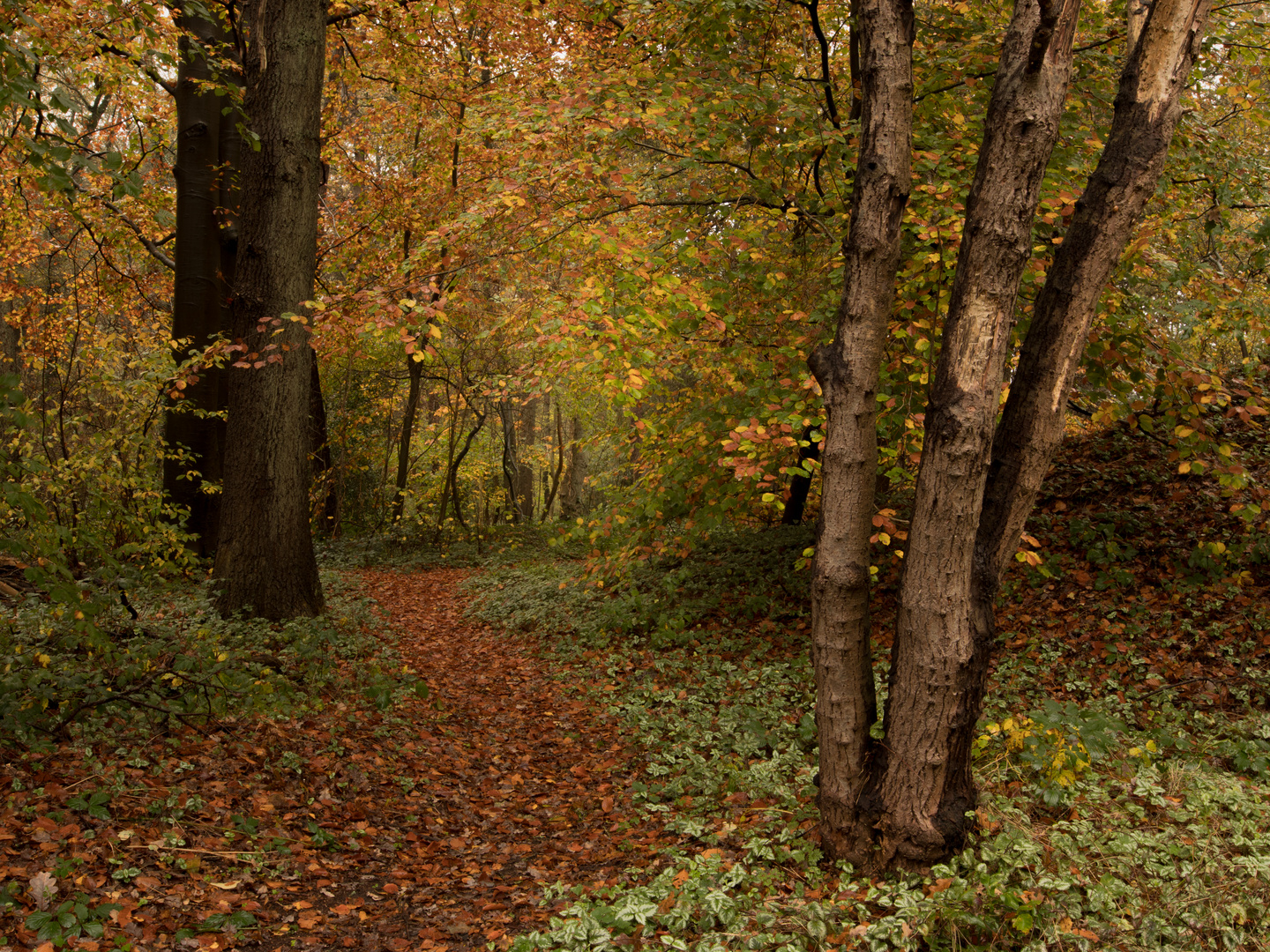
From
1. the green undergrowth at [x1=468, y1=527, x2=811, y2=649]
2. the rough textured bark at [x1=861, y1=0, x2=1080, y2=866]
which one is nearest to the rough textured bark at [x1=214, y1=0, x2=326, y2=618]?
the green undergrowth at [x1=468, y1=527, x2=811, y2=649]

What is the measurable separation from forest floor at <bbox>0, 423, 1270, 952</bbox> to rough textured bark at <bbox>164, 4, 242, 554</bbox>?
4.36 m

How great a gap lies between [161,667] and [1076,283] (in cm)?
616

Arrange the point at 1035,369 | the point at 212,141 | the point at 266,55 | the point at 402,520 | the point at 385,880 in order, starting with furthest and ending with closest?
1. the point at 402,520
2. the point at 212,141
3. the point at 266,55
4. the point at 385,880
5. the point at 1035,369

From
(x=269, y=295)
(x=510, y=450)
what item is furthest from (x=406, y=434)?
(x=269, y=295)

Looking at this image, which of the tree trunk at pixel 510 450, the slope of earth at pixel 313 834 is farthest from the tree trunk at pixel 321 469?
the slope of earth at pixel 313 834

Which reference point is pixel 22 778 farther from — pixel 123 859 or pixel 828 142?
pixel 828 142

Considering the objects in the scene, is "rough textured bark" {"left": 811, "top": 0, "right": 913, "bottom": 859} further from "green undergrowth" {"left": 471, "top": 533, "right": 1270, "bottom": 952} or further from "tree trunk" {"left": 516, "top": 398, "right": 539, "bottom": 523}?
"tree trunk" {"left": 516, "top": 398, "right": 539, "bottom": 523}

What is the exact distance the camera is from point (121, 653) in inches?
213

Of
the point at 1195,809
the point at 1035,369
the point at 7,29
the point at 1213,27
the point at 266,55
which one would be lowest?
the point at 1195,809

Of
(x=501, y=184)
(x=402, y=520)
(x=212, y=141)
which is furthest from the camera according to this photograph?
(x=402, y=520)

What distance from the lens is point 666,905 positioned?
140 inches

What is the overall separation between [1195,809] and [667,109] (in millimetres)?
5711

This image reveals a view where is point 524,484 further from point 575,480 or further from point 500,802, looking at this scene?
point 500,802

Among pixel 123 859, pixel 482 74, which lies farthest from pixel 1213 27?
pixel 482 74
